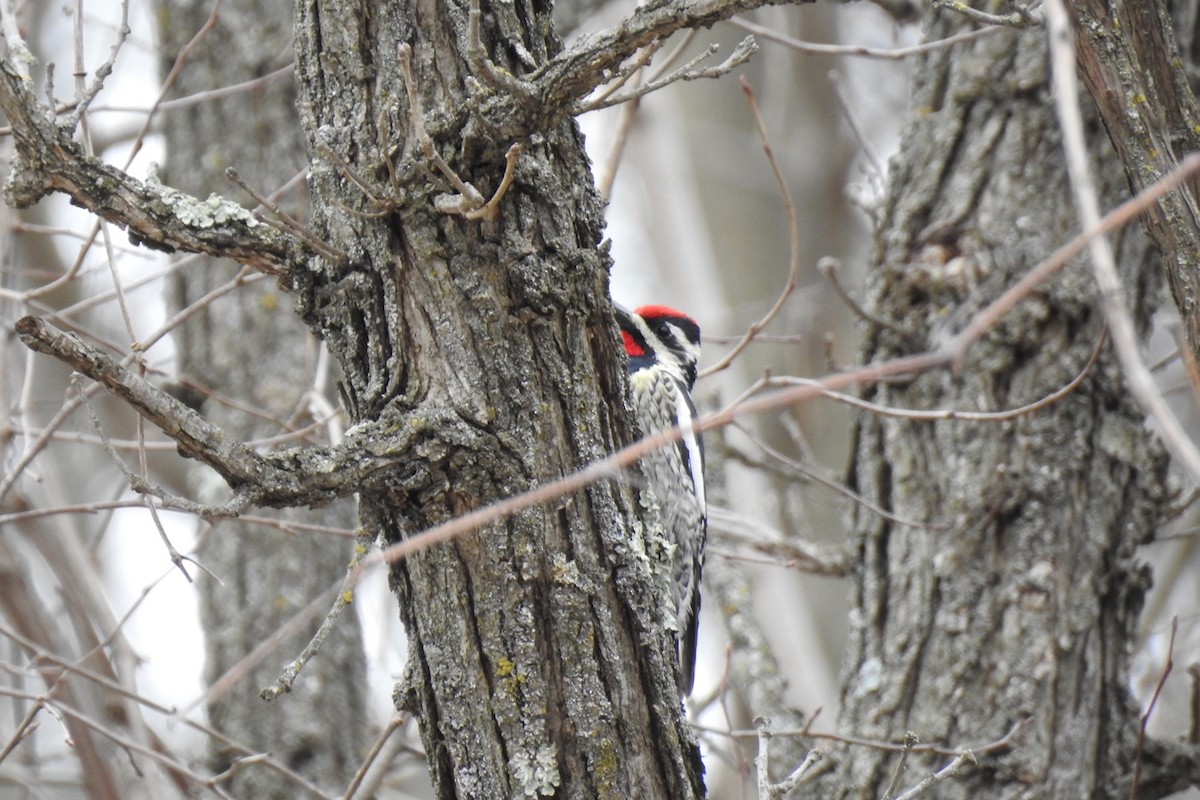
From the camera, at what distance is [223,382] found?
14.7ft

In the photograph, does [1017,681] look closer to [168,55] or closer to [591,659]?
[591,659]

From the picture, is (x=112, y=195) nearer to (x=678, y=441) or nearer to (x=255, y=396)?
(x=678, y=441)

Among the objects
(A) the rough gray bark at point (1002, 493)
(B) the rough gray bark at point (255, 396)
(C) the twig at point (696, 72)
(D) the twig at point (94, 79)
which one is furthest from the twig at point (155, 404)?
(B) the rough gray bark at point (255, 396)

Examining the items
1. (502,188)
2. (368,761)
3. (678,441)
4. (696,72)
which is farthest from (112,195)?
(678,441)

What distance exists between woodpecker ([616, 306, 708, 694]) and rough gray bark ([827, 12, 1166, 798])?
2.28 feet

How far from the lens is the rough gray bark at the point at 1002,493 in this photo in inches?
115

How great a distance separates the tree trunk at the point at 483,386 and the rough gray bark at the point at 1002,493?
4.40 feet

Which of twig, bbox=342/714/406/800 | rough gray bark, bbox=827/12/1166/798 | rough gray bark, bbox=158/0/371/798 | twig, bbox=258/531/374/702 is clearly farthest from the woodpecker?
twig, bbox=258/531/374/702

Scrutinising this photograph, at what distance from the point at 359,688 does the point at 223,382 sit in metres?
1.24

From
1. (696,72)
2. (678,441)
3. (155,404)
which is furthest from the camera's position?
(678,441)

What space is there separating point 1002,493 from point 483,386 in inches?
66.9

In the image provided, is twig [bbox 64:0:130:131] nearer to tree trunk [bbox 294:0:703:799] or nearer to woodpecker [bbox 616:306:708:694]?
tree trunk [bbox 294:0:703:799]

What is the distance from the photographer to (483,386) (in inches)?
71.6

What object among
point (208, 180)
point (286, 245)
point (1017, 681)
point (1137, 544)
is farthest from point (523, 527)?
point (208, 180)
